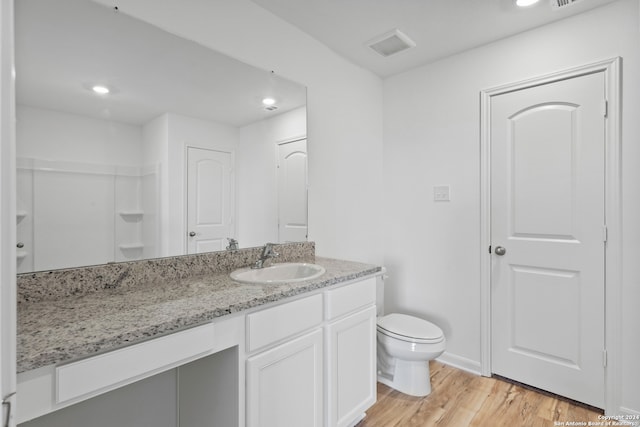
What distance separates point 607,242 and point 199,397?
2.27 metres

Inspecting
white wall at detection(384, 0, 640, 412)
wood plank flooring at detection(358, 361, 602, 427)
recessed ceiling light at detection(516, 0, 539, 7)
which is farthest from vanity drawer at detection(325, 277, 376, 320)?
recessed ceiling light at detection(516, 0, 539, 7)

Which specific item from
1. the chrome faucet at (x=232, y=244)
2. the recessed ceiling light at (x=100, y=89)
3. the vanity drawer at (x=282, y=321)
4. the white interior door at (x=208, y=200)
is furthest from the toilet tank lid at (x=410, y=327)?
the recessed ceiling light at (x=100, y=89)

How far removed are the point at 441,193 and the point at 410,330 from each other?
105 cm

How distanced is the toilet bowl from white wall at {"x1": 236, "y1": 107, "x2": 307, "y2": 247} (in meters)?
0.99

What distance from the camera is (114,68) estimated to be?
1.33 metres

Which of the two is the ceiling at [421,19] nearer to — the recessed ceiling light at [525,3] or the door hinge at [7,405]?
the recessed ceiling light at [525,3]

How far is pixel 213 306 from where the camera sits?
1.08 meters

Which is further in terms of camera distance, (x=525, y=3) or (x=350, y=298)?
(x=525, y=3)

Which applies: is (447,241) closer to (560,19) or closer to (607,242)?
(607,242)

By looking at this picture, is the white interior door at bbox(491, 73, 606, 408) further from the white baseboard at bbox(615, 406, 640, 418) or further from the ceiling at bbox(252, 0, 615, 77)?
the ceiling at bbox(252, 0, 615, 77)

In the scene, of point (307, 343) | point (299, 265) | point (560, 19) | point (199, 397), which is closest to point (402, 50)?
point (560, 19)

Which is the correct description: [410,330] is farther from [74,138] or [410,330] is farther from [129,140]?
[74,138]

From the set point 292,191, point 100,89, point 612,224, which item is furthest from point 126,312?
point 612,224

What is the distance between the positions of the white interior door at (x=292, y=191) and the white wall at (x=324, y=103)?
73 millimetres
